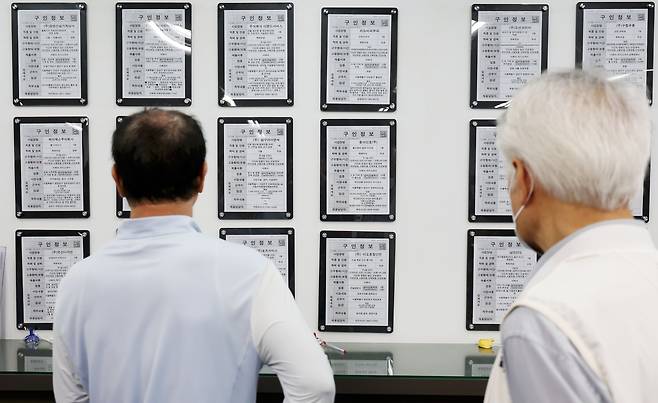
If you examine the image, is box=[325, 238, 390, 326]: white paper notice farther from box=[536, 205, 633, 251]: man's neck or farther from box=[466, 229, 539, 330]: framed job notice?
box=[536, 205, 633, 251]: man's neck

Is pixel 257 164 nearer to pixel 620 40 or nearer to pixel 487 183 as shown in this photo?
pixel 487 183

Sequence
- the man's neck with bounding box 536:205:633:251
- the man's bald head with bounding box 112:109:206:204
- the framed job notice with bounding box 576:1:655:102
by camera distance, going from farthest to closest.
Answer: the framed job notice with bounding box 576:1:655:102 → the man's bald head with bounding box 112:109:206:204 → the man's neck with bounding box 536:205:633:251

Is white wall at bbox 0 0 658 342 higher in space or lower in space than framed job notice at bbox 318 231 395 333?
higher

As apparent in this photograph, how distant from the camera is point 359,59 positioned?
71.2 inches

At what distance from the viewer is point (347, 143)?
181 cm

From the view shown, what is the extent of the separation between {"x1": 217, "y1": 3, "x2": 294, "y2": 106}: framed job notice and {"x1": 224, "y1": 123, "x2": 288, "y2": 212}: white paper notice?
88mm

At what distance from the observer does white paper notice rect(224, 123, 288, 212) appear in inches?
71.6

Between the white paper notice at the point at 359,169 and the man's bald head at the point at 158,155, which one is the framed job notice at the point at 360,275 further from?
the man's bald head at the point at 158,155

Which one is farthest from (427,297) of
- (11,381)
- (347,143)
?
(11,381)

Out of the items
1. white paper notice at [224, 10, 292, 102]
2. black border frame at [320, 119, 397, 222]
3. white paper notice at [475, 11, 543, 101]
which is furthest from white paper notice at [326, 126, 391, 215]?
white paper notice at [475, 11, 543, 101]

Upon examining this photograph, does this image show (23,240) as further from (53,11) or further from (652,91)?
(652,91)

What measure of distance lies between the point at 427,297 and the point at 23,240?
1.26 meters

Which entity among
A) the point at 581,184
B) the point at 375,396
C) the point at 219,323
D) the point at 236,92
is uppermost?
the point at 236,92

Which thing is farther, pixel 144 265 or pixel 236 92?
pixel 236 92
